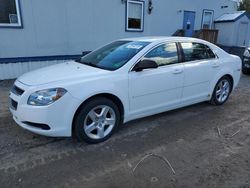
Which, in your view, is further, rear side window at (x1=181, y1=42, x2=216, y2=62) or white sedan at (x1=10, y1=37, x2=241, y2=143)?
rear side window at (x1=181, y1=42, x2=216, y2=62)

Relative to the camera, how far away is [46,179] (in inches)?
101

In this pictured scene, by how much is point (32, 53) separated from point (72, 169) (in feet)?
20.6

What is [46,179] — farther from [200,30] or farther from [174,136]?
[200,30]

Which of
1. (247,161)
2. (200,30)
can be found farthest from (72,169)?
(200,30)

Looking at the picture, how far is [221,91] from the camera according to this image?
4996 mm

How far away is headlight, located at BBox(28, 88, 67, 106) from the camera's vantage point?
2.86 meters

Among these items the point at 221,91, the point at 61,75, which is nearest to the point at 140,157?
the point at 61,75

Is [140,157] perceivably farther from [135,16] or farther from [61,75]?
[135,16]

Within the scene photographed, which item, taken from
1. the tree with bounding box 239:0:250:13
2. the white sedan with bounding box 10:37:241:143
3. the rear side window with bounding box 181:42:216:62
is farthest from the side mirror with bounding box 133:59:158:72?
the tree with bounding box 239:0:250:13

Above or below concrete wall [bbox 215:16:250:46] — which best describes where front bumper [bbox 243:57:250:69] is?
below

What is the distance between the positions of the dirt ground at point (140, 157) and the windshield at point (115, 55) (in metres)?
1.15

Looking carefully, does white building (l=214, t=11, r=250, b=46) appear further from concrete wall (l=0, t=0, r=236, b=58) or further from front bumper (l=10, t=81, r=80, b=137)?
front bumper (l=10, t=81, r=80, b=137)

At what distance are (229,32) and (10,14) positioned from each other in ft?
38.2

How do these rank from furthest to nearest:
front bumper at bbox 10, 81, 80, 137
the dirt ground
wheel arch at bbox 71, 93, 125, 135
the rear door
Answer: the rear door → wheel arch at bbox 71, 93, 125, 135 → front bumper at bbox 10, 81, 80, 137 → the dirt ground
